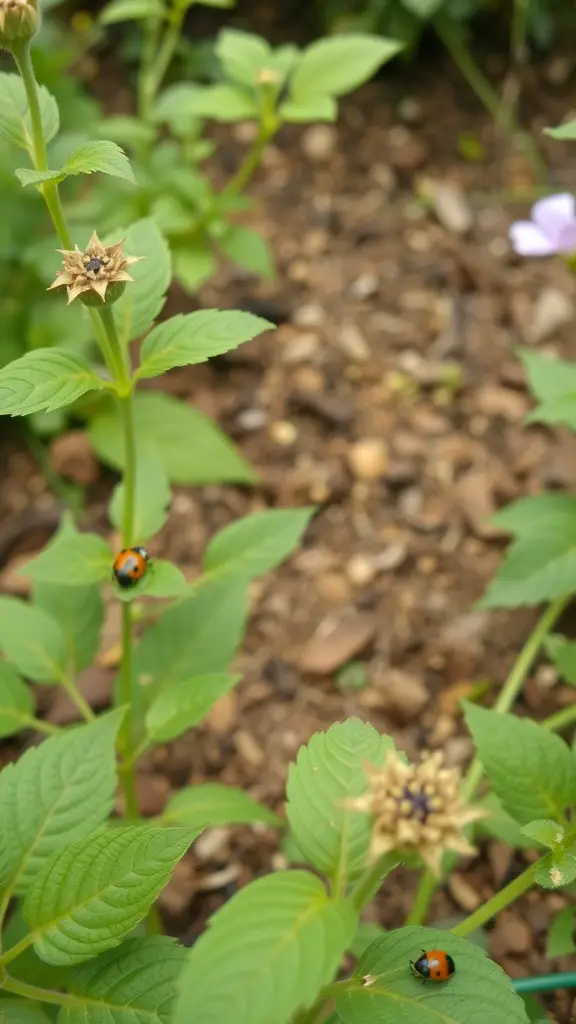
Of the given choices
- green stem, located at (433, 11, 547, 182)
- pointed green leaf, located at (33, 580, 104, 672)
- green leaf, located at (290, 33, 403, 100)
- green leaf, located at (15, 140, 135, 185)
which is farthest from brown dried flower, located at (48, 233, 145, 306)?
green stem, located at (433, 11, 547, 182)

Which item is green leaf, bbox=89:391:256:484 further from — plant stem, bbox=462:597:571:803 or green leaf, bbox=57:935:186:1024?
green leaf, bbox=57:935:186:1024

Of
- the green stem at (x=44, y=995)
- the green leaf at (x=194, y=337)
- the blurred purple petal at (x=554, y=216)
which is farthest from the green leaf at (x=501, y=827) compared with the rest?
the blurred purple petal at (x=554, y=216)

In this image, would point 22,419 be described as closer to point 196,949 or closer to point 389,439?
point 389,439

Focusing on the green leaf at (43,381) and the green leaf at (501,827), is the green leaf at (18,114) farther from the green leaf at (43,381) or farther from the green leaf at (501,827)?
the green leaf at (501,827)

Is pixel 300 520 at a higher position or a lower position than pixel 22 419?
higher

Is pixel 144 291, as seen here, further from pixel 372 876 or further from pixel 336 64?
pixel 336 64

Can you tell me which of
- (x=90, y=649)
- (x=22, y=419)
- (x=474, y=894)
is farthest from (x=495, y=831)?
(x=22, y=419)
